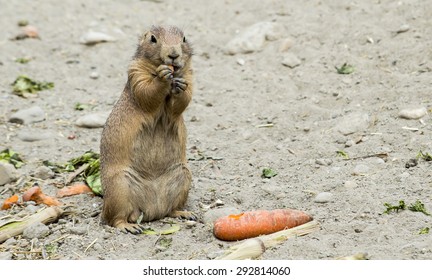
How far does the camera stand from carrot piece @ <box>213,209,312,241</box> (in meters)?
5.18

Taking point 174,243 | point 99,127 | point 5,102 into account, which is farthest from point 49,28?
point 174,243

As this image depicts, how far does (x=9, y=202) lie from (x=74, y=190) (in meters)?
0.57

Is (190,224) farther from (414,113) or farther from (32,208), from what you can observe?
(414,113)

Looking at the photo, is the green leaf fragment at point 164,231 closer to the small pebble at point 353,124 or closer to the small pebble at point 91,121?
the small pebble at point 353,124

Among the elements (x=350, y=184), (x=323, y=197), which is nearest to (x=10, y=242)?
(x=323, y=197)

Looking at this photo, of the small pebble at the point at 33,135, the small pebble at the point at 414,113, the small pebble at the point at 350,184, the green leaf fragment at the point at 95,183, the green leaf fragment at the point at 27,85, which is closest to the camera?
the small pebble at the point at 350,184

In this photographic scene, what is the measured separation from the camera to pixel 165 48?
5.63 metres

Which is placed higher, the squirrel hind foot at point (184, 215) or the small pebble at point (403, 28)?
the small pebble at point (403, 28)

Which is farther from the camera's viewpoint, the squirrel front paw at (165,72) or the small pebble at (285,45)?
the small pebble at (285,45)

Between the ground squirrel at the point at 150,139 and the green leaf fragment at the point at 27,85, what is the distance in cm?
330

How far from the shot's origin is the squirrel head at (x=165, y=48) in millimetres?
5613

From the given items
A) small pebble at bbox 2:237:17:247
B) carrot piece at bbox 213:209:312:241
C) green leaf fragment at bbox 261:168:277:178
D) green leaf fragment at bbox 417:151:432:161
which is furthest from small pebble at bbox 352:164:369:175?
small pebble at bbox 2:237:17:247

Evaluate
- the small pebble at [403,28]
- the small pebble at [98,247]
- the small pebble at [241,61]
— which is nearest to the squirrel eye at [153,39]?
the small pebble at [98,247]

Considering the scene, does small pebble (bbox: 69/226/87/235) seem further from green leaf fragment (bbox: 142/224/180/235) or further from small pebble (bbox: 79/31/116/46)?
small pebble (bbox: 79/31/116/46)
